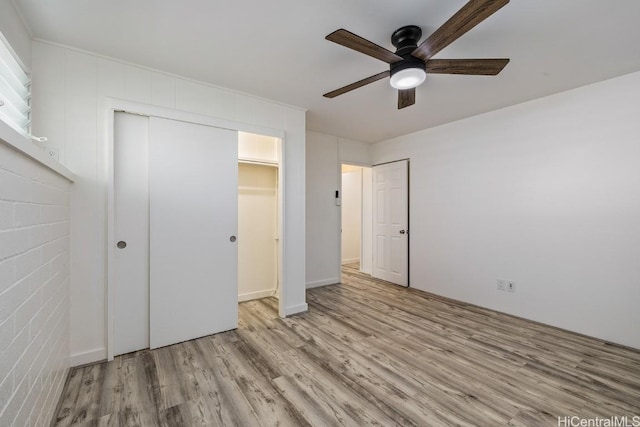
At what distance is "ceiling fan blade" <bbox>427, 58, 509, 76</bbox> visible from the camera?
175cm

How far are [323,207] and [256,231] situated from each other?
126 cm

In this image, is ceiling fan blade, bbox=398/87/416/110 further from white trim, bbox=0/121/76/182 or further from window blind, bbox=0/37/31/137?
window blind, bbox=0/37/31/137

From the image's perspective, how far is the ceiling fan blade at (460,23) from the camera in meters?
1.26

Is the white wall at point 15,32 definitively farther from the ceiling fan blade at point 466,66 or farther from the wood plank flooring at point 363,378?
the ceiling fan blade at point 466,66

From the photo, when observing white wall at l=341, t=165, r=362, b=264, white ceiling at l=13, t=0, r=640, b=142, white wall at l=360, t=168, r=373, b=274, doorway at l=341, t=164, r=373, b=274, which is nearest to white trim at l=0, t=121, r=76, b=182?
white ceiling at l=13, t=0, r=640, b=142

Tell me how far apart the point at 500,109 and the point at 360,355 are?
3.27 meters

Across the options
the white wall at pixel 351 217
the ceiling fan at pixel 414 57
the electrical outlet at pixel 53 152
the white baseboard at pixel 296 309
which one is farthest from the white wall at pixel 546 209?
the electrical outlet at pixel 53 152

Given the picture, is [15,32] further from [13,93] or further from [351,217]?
[351,217]

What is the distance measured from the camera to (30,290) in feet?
4.02

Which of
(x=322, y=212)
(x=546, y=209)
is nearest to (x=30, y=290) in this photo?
(x=322, y=212)

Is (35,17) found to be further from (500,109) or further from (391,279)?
(391,279)

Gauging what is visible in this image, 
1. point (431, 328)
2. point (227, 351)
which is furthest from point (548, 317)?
point (227, 351)

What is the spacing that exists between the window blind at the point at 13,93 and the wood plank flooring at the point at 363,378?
179cm

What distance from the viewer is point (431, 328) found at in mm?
2848
